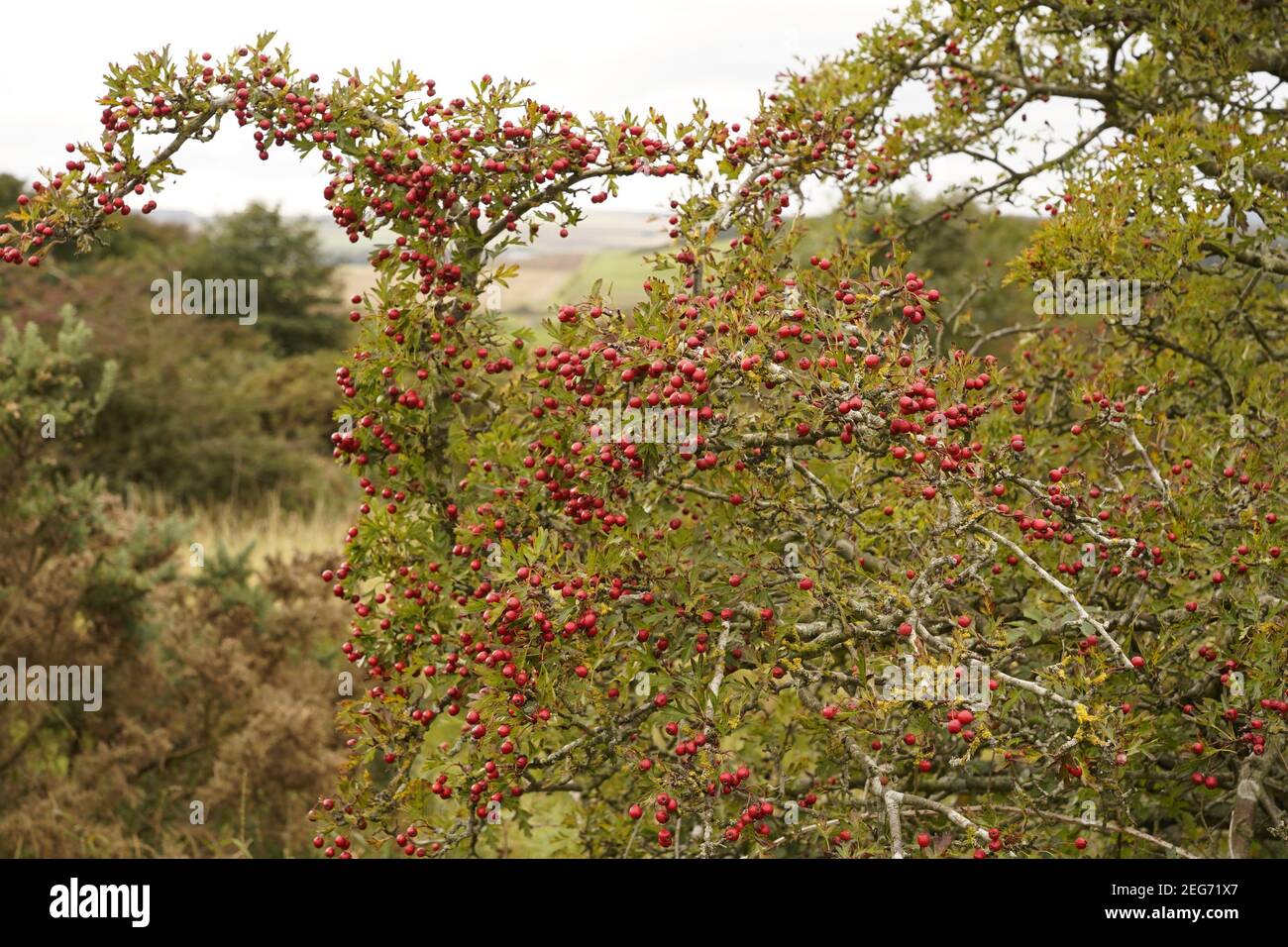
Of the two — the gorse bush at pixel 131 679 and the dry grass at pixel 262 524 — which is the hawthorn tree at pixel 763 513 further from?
the dry grass at pixel 262 524

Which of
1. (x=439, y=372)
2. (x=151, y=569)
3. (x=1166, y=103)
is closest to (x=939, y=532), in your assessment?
(x=439, y=372)

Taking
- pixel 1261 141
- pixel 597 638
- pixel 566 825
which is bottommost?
pixel 566 825

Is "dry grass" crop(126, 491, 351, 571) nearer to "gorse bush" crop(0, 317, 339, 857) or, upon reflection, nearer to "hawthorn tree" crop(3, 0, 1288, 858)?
"gorse bush" crop(0, 317, 339, 857)

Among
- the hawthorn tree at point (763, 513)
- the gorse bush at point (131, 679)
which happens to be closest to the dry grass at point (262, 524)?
the gorse bush at point (131, 679)

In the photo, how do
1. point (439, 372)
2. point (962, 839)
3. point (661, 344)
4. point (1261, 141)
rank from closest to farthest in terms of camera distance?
point (661, 344) → point (962, 839) → point (439, 372) → point (1261, 141)

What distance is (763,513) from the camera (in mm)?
3373

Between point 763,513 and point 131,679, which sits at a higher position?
point 763,513

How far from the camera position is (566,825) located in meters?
4.29

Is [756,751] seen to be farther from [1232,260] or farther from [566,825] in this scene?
[1232,260]

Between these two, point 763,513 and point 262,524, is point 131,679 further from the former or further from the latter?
point 262,524

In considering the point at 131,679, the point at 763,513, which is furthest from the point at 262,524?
the point at 763,513

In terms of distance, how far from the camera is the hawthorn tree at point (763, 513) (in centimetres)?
295
